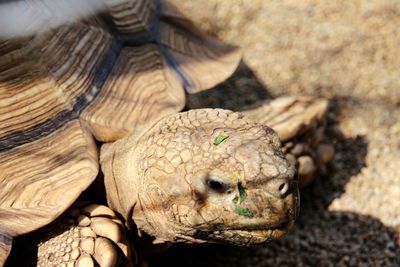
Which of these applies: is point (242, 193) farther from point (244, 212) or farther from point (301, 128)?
point (301, 128)

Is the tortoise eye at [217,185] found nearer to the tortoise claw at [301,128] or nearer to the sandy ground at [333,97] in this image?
the sandy ground at [333,97]

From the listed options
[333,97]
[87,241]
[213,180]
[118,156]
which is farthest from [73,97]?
[333,97]

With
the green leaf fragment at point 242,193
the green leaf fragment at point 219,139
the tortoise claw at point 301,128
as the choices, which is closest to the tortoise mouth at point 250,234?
the green leaf fragment at point 242,193

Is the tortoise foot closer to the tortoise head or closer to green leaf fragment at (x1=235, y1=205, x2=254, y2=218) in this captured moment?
the tortoise head

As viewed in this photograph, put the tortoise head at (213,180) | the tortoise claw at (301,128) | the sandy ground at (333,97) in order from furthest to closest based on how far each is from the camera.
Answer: the tortoise claw at (301,128)
the sandy ground at (333,97)
the tortoise head at (213,180)

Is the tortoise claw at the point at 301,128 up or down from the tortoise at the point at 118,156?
down

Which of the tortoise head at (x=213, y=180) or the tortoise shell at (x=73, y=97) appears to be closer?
the tortoise head at (x=213, y=180)

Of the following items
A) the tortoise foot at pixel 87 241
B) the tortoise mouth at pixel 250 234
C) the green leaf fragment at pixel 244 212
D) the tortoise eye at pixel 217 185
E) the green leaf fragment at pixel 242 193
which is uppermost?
the tortoise eye at pixel 217 185
